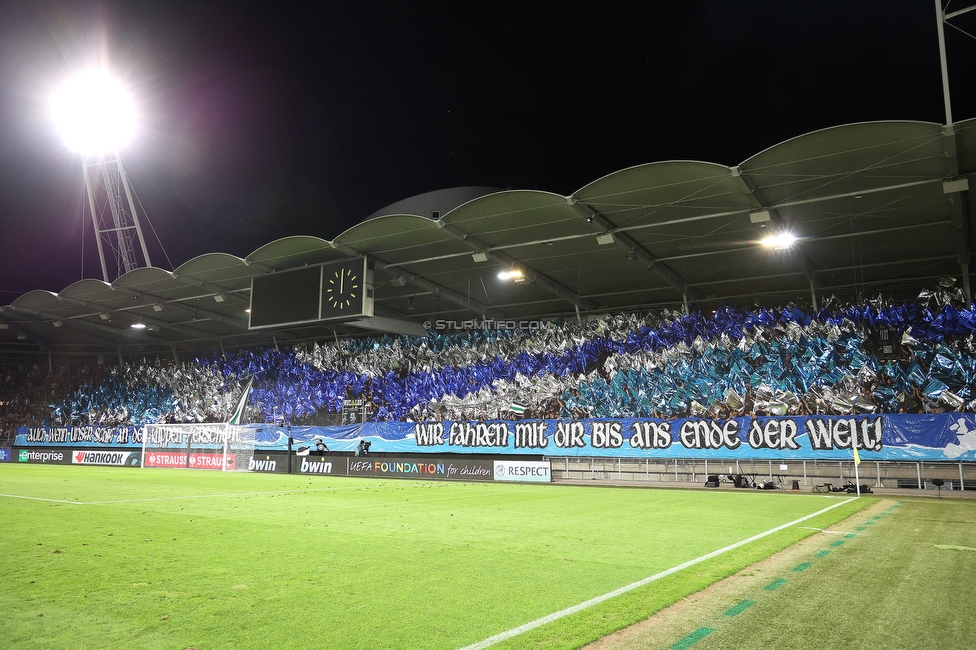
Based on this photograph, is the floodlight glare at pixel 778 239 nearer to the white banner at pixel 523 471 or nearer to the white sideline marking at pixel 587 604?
the white banner at pixel 523 471

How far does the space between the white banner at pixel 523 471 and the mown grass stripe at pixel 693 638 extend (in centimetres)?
2145

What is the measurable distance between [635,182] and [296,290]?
15788 millimetres

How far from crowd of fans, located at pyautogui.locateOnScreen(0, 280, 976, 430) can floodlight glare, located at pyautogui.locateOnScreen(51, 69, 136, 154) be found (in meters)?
16.8

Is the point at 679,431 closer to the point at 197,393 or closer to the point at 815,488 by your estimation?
the point at 815,488

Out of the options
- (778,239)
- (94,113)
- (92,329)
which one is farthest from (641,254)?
(92,329)

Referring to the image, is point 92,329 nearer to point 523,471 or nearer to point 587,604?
point 523,471

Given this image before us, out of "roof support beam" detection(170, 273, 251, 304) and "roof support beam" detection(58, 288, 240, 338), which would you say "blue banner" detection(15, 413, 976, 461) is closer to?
"roof support beam" detection(170, 273, 251, 304)

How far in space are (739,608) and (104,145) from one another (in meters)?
52.2

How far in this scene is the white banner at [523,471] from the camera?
25.9 meters

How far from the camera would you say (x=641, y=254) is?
27984mm

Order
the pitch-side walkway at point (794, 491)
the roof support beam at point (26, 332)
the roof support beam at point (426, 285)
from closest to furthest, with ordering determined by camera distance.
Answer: the pitch-side walkway at point (794, 491) < the roof support beam at point (426, 285) < the roof support beam at point (26, 332)

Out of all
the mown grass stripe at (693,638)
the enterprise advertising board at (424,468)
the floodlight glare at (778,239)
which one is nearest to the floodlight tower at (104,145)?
the enterprise advertising board at (424,468)

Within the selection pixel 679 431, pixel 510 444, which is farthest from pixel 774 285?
pixel 510 444

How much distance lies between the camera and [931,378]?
22875 mm
